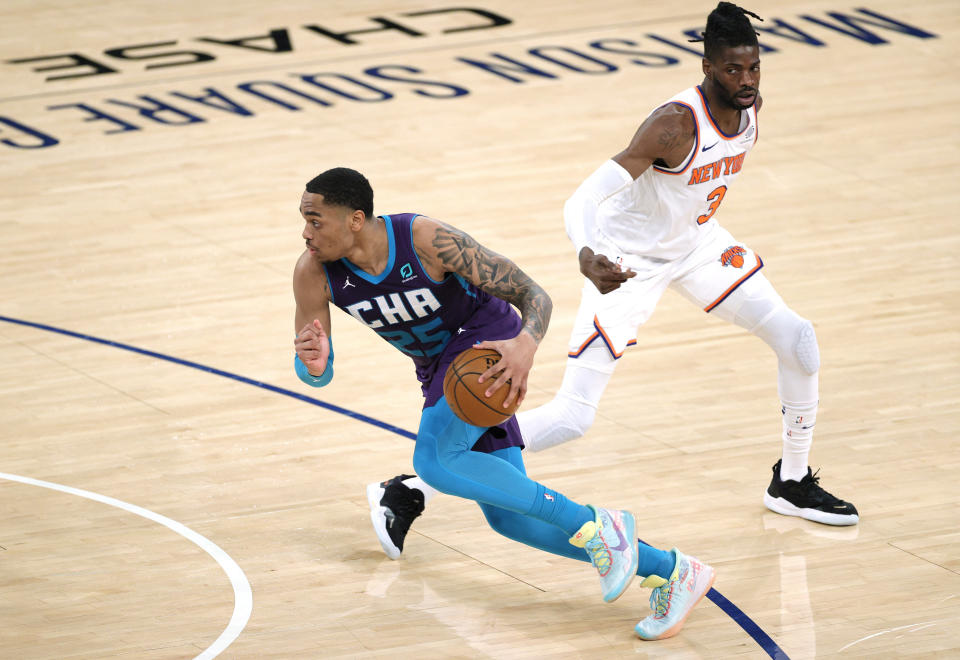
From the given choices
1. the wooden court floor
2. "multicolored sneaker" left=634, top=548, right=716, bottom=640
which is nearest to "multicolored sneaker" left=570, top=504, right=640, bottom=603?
"multicolored sneaker" left=634, top=548, right=716, bottom=640

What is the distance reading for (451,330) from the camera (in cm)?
538

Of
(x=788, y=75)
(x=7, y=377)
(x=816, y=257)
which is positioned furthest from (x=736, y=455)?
(x=788, y=75)

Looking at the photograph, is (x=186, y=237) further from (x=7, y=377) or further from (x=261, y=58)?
(x=261, y=58)

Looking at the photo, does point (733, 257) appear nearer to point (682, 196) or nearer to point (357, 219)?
point (682, 196)

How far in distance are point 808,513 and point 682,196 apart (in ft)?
4.82

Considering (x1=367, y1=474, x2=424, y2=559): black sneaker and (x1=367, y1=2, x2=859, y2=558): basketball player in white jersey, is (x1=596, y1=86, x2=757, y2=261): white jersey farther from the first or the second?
(x1=367, y1=474, x2=424, y2=559): black sneaker

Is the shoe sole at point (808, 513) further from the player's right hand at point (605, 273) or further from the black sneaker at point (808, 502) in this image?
the player's right hand at point (605, 273)

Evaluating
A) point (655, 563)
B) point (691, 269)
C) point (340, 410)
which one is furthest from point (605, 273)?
point (340, 410)

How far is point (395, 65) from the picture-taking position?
43.7 ft

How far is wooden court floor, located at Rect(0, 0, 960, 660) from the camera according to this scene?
17.8 ft

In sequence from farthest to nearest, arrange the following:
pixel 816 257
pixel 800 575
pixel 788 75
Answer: pixel 788 75
pixel 816 257
pixel 800 575

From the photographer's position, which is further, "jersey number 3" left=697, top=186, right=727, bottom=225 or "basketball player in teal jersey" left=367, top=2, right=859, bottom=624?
"jersey number 3" left=697, top=186, right=727, bottom=225

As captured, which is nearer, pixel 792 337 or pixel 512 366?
pixel 512 366

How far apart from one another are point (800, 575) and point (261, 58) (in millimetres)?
9322
